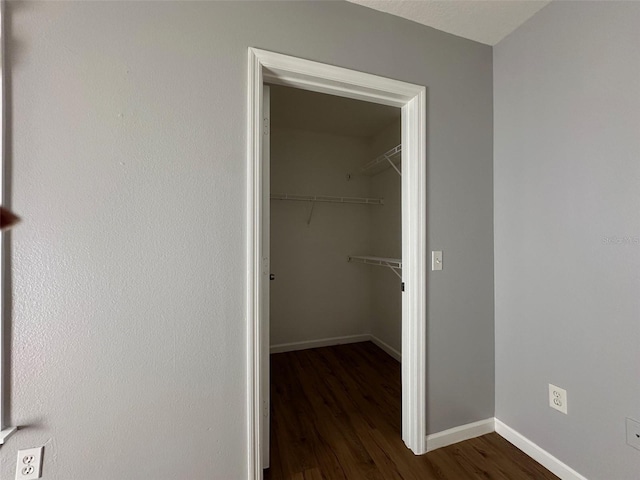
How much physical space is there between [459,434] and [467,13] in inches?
95.6

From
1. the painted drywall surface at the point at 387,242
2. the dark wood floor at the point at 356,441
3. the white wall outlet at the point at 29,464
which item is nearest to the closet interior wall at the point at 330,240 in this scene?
the painted drywall surface at the point at 387,242

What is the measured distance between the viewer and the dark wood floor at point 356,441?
4.52ft

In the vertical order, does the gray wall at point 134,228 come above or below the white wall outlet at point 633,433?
above

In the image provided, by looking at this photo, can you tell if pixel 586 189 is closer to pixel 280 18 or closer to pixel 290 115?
pixel 280 18

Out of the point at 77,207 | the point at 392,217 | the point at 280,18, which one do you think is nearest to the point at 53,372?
the point at 77,207

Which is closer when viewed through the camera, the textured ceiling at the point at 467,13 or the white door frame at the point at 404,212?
the white door frame at the point at 404,212

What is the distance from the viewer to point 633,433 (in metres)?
1.10

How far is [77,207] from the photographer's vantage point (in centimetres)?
103

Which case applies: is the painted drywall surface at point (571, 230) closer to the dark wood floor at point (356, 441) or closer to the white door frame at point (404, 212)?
the dark wood floor at point (356, 441)

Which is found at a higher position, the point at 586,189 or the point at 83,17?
the point at 83,17

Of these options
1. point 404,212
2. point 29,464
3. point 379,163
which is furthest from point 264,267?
point 379,163

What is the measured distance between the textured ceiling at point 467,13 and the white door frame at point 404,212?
0.38 metres

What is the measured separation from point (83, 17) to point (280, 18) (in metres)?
0.80

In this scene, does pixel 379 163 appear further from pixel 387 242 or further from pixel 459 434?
pixel 459 434
